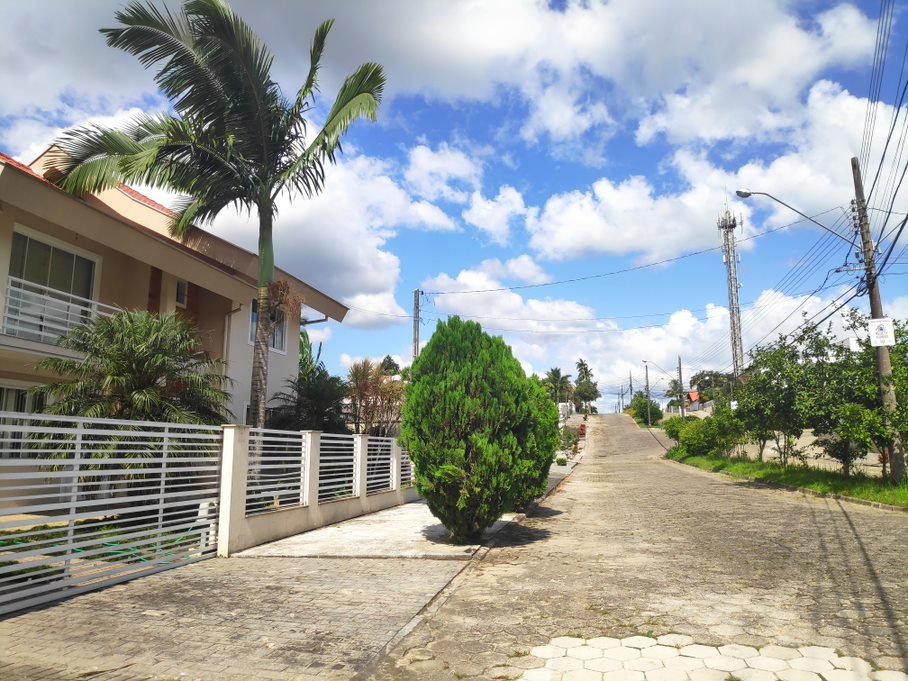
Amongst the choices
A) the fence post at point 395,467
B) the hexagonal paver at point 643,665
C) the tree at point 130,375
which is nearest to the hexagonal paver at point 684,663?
the hexagonal paver at point 643,665

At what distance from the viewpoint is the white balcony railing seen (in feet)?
37.5

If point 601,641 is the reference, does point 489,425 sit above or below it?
above

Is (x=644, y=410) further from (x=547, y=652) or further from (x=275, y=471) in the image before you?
(x=547, y=652)

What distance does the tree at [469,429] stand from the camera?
8.79 meters

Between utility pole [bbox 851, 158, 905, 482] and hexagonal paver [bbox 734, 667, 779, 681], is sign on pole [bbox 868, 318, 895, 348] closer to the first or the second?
utility pole [bbox 851, 158, 905, 482]

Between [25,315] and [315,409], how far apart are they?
24.3 ft

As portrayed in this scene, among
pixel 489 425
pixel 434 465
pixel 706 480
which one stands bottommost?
pixel 706 480

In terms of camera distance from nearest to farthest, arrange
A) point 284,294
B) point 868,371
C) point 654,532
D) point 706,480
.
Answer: point 654,532 < point 284,294 < point 868,371 < point 706,480

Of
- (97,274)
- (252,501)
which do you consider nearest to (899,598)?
(252,501)

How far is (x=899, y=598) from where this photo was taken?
5.82m

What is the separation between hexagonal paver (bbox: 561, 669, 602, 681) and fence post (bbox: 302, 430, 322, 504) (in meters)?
7.22

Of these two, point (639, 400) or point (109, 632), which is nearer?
point (109, 632)

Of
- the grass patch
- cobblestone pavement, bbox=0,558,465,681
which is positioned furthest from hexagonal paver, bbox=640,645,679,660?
the grass patch

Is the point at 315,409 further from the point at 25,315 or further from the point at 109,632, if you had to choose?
the point at 109,632
